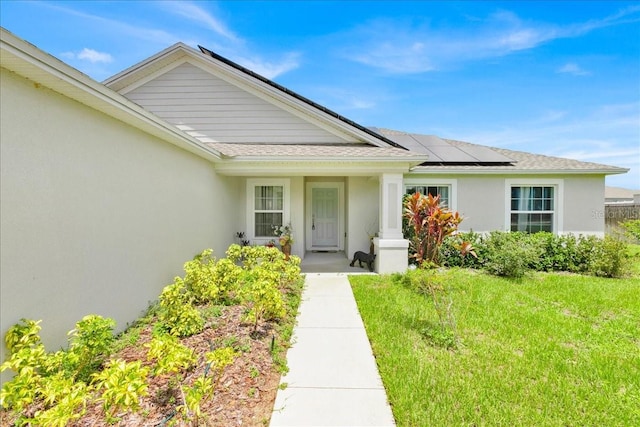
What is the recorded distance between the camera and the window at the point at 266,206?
367 inches

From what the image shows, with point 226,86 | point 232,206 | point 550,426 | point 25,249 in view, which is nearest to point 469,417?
point 550,426

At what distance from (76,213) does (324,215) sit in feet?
26.8

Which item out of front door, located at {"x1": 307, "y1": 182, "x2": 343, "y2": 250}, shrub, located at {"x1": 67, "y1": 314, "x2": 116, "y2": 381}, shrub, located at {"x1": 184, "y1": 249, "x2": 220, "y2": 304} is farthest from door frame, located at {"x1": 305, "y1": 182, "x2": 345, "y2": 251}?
shrub, located at {"x1": 67, "y1": 314, "x2": 116, "y2": 381}

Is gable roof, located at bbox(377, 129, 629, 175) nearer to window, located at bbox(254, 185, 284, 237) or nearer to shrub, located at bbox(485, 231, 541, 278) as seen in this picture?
shrub, located at bbox(485, 231, 541, 278)

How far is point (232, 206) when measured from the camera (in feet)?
29.3

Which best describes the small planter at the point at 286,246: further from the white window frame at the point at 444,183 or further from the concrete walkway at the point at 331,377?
Answer: the white window frame at the point at 444,183

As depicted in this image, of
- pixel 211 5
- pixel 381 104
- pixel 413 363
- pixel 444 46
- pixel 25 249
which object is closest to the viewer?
pixel 25 249

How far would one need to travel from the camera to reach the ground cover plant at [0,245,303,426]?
2174 millimetres

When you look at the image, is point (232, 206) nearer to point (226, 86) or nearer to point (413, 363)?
point (226, 86)

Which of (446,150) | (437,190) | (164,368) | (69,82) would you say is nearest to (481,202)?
(437,190)

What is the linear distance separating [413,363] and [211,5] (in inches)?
417

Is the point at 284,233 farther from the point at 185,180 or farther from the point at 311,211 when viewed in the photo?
the point at 185,180

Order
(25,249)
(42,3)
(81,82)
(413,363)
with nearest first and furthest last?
(25,249) → (81,82) → (413,363) → (42,3)

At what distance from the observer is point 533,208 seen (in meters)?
10.1
